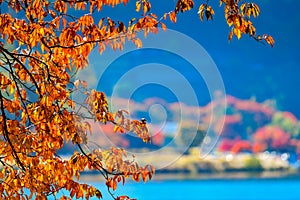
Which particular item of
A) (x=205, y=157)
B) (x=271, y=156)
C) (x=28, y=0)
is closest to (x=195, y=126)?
(x=205, y=157)

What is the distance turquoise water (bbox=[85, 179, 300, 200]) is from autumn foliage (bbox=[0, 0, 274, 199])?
19293mm

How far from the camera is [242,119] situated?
2658 centimetres

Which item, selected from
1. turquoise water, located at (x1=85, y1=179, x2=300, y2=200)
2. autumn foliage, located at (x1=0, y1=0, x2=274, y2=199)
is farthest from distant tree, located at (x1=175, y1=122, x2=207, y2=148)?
autumn foliage, located at (x1=0, y1=0, x2=274, y2=199)

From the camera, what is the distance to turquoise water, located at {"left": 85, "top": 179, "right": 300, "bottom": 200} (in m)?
22.4

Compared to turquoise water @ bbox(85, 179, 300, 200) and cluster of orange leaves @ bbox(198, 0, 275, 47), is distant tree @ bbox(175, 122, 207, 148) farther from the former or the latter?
cluster of orange leaves @ bbox(198, 0, 275, 47)

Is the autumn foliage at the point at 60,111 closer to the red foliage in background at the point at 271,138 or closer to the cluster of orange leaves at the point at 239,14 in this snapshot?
the cluster of orange leaves at the point at 239,14

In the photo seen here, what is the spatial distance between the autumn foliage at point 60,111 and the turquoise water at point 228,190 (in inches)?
760

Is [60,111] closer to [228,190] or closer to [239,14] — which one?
[239,14]

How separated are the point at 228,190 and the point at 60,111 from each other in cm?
2156

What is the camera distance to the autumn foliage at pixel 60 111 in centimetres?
277

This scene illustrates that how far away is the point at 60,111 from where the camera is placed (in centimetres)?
276

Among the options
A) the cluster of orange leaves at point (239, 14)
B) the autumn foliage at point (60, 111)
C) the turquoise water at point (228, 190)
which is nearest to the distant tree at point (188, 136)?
the turquoise water at point (228, 190)

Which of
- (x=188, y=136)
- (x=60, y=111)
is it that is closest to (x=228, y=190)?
(x=188, y=136)

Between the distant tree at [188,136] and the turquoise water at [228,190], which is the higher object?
the distant tree at [188,136]
